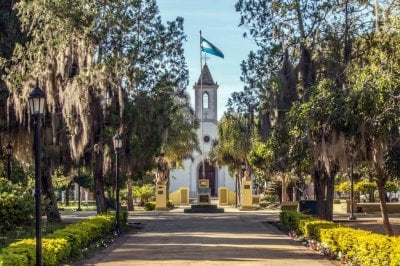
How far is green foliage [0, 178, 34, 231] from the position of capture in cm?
1828

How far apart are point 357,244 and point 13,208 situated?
9.91m

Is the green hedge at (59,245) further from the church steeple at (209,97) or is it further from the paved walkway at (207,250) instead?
the church steeple at (209,97)

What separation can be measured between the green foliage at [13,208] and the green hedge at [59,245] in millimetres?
1686

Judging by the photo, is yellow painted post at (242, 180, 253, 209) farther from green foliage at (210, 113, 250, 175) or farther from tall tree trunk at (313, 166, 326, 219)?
tall tree trunk at (313, 166, 326, 219)

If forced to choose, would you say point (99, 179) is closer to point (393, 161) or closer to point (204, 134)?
point (393, 161)

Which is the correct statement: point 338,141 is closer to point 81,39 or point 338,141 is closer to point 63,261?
point 63,261

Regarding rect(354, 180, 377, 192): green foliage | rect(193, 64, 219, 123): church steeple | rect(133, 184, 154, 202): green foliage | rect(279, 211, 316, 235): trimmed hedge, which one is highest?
rect(193, 64, 219, 123): church steeple

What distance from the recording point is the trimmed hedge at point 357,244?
10.9 metres

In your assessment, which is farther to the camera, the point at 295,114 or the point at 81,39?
the point at 81,39

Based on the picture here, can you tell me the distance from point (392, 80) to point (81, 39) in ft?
42.2

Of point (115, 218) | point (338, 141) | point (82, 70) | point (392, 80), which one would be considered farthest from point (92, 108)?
point (392, 80)

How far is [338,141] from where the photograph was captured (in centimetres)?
1661

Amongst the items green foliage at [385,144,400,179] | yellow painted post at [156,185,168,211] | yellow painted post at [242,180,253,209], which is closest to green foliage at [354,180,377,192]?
yellow painted post at [242,180,253,209]

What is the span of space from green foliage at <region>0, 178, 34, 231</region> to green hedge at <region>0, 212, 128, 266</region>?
66.4 inches
